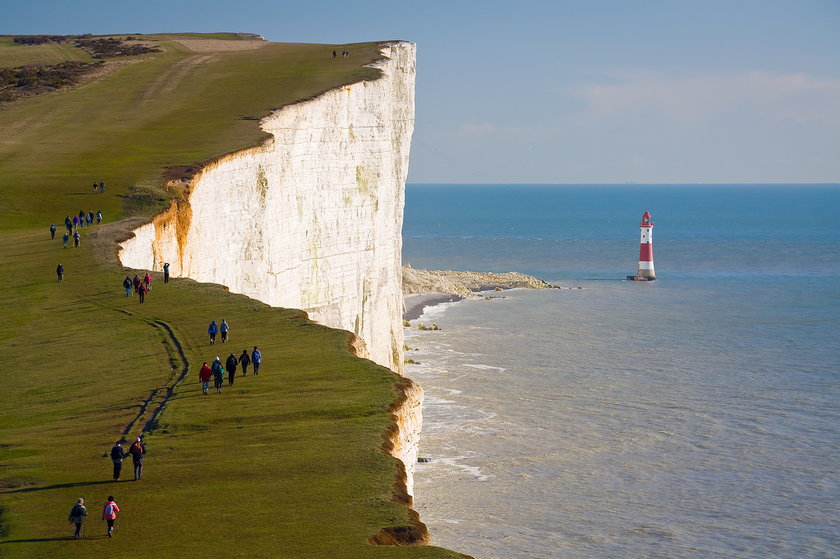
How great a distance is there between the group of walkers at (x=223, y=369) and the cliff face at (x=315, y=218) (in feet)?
48.2

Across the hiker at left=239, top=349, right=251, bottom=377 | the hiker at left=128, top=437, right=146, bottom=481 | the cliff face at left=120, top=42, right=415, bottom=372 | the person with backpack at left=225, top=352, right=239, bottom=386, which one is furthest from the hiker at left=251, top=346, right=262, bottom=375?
the cliff face at left=120, top=42, right=415, bottom=372

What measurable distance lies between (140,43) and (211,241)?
5736 centimetres

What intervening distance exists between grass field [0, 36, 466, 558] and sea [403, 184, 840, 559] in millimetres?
9266

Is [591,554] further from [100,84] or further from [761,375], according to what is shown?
[100,84]

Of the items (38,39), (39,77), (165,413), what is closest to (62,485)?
(165,413)

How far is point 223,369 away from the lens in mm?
25859

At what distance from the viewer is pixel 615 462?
41.2 meters

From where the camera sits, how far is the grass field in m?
17.7

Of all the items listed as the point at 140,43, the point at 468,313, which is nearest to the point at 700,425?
the point at 468,313

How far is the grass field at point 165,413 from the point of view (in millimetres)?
17656

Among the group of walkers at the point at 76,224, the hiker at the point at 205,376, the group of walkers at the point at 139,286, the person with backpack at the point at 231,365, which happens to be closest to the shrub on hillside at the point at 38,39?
the group of walkers at the point at 76,224

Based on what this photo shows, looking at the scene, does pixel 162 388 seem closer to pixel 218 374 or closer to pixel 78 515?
pixel 218 374

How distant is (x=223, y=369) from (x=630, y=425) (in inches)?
1001

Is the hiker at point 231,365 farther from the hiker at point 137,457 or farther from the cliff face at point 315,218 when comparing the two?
the cliff face at point 315,218
